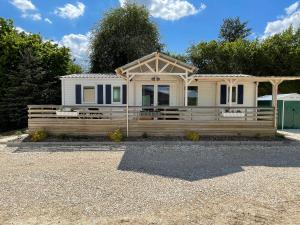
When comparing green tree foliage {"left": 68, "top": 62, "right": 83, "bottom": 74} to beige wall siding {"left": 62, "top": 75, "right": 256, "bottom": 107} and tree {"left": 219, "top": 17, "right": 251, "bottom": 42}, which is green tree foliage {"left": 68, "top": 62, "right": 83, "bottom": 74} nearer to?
beige wall siding {"left": 62, "top": 75, "right": 256, "bottom": 107}

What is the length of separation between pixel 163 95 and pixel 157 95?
0.36 metres

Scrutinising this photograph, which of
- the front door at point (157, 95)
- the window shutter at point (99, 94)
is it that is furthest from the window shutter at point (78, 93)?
the front door at point (157, 95)

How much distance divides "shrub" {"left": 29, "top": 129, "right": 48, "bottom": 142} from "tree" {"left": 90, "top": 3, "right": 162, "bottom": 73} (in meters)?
17.2

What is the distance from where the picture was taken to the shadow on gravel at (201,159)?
322 inches

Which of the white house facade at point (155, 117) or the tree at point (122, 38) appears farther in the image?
the tree at point (122, 38)

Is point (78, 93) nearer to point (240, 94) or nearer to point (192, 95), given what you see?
point (192, 95)

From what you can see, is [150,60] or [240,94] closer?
[150,60]

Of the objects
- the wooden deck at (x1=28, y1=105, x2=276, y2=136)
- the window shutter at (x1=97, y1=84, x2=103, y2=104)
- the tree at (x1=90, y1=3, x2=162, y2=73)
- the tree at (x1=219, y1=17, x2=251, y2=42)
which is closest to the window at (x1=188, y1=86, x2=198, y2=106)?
the wooden deck at (x1=28, y1=105, x2=276, y2=136)

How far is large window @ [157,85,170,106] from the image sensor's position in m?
17.0

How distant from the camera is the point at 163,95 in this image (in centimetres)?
1708

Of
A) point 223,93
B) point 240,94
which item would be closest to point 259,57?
point 240,94

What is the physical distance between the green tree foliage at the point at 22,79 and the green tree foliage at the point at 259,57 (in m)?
16.6

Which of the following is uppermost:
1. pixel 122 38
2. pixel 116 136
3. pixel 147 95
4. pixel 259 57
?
pixel 122 38

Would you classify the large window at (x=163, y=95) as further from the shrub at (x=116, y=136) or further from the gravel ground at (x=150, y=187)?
the gravel ground at (x=150, y=187)
